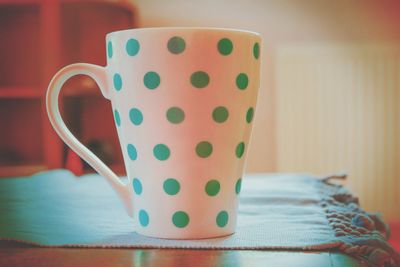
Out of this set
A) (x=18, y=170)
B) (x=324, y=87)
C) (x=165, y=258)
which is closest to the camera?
(x=165, y=258)

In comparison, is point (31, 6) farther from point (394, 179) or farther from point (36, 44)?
point (394, 179)

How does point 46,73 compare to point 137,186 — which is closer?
point 137,186

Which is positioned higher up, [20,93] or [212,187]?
[212,187]

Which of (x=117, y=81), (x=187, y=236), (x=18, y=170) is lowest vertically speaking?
(x=18, y=170)

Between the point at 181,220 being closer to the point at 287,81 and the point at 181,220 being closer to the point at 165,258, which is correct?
the point at 165,258

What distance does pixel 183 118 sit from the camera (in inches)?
16.5

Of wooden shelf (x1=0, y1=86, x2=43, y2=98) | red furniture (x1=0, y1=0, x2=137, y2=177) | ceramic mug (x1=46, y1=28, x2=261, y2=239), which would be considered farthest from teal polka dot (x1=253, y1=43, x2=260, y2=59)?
wooden shelf (x1=0, y1=86, x2=43, y2=98)

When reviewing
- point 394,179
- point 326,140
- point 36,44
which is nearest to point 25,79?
point 36,44

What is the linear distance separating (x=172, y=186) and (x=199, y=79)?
0.08 metres

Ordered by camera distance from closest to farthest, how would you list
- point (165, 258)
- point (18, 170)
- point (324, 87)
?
point (165, 258), point (18, 170), point (324, 87)

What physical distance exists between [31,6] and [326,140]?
4.19ft

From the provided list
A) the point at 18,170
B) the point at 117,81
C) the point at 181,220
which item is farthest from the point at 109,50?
the point at 18,170

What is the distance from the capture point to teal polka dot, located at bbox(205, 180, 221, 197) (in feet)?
1.42

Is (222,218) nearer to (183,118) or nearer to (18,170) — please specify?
(183,118)
